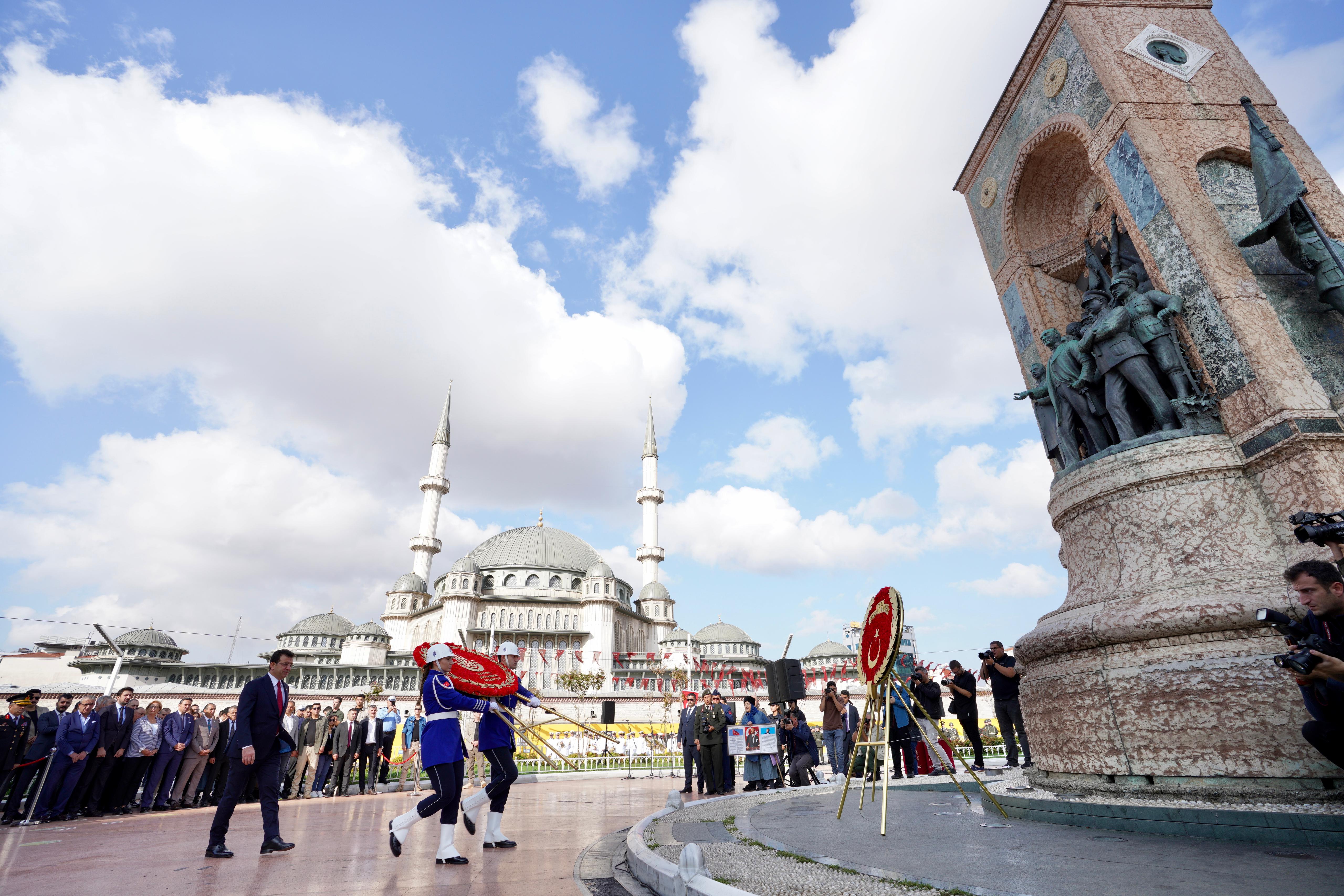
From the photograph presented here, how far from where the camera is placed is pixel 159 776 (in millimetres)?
9148

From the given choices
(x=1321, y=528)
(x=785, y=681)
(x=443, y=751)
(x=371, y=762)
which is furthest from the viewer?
(x=371, y=762)

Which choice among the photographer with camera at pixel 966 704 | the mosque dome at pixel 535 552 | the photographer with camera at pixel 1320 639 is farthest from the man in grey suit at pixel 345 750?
the mosque dome at pixel 535 552

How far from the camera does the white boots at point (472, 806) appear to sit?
4961mm

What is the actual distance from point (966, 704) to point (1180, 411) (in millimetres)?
5102

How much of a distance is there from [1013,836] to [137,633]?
6616 centimetres

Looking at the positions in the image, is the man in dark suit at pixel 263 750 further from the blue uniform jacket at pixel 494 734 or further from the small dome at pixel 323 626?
the small dome at pixel 323 626

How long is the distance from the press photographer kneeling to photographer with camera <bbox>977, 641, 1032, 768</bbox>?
427cm

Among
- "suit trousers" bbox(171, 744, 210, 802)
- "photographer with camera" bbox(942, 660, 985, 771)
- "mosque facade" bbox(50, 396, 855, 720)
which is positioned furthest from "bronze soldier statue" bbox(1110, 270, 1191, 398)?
"mosque facade" bbox(50, 396, 855, 720)

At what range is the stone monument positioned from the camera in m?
3.60

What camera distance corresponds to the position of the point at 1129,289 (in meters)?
5.36

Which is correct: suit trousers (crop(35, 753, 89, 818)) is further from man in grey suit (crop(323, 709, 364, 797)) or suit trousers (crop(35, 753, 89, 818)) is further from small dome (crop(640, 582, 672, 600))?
small dome (crop(640, 582, 672, 600))

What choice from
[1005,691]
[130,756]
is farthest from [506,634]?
[1005,691]

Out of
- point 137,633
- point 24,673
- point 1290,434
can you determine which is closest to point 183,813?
point 1290,434

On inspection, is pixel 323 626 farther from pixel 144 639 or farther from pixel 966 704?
pixel 966 704
